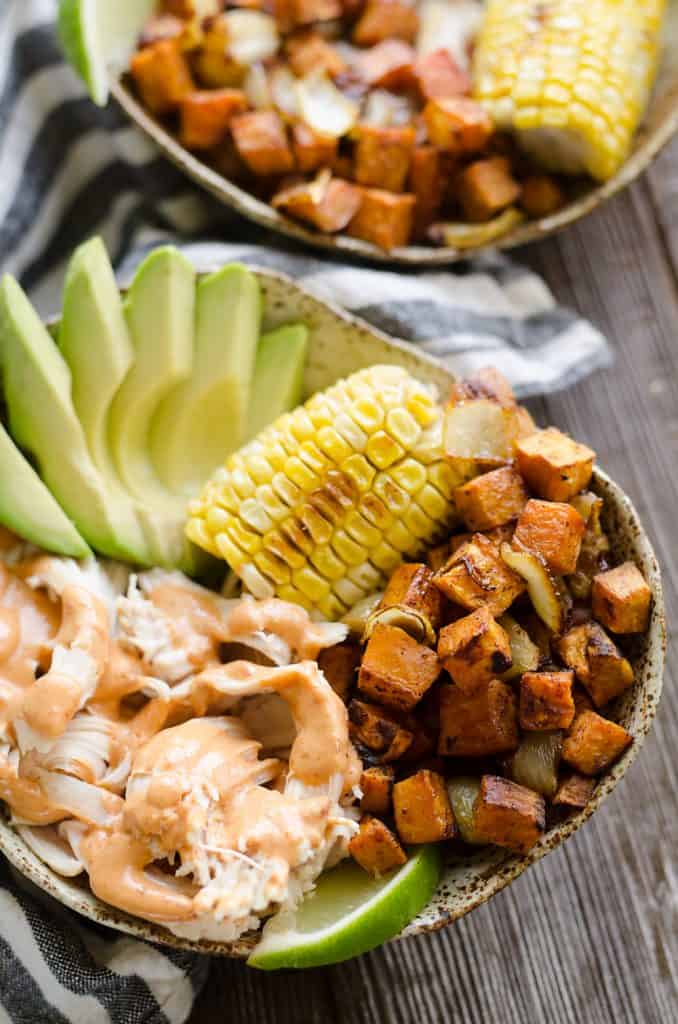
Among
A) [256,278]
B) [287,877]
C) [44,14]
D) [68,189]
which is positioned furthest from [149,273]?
[287,877]

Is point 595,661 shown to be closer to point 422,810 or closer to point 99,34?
point 422,810

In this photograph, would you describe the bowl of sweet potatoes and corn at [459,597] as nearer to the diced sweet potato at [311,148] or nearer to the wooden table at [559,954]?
the wooden table at [559,954]

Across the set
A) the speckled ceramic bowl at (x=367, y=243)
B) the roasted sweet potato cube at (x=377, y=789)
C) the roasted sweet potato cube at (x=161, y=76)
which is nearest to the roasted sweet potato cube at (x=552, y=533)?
the roasted sweet potato cube at (x=377, y=789)

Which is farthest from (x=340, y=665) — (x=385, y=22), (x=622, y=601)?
(x=385, y=22)

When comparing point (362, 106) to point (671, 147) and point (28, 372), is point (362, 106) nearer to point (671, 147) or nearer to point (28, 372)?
point (671, 147)

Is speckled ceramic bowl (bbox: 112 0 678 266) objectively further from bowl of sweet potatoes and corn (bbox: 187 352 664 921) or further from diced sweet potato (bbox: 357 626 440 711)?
diced sweet potato (bbox: 357 626 440 711)

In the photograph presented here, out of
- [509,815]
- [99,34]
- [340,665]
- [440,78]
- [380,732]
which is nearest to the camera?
[509,815]
